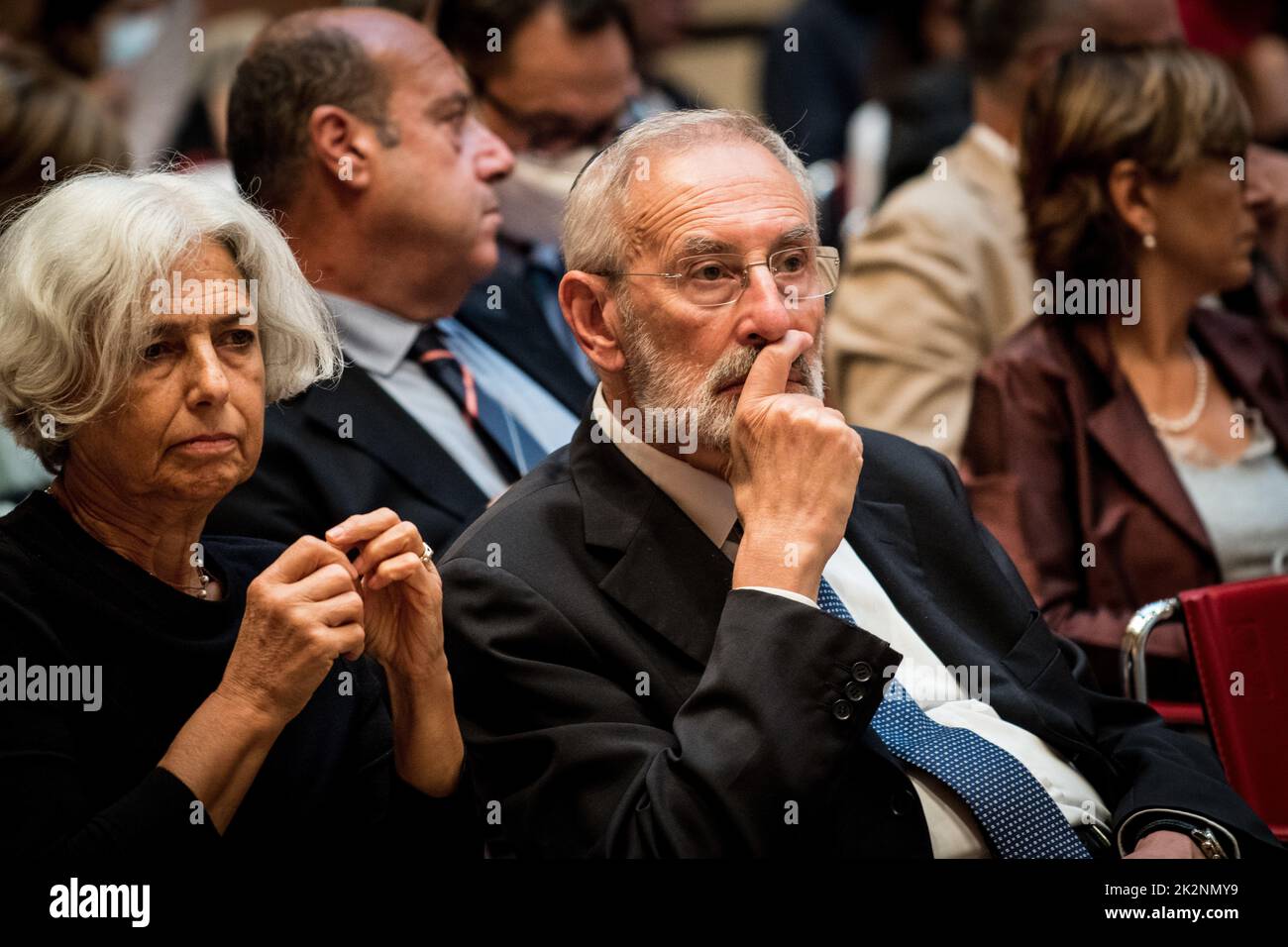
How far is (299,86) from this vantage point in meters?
3.05

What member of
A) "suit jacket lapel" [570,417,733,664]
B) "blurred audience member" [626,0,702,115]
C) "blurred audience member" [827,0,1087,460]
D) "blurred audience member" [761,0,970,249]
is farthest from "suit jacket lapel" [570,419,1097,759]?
"blurred audience member" [761,0,970,249]

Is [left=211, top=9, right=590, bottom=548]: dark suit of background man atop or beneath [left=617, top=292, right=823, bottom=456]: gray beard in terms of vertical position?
atop

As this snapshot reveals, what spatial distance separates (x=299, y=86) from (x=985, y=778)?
1.86 meters

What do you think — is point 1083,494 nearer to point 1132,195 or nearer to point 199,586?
point 1132,195

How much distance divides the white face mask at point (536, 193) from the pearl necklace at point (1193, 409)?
4.89 feet

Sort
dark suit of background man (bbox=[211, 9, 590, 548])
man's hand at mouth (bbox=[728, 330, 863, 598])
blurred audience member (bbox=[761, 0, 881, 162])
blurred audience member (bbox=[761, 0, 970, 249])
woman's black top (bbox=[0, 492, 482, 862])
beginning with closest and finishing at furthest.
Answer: woman's black top (bbox=[0, 492, 482, 862])
man's hand at mouth (bbox=[728, 330, 863, 598])
dark suit of background man (bbox=[211, 9, 590, 548])
blurred audience member (bbox=[761, 0, 970, 249])
blurred audience member (bbox=[761, 0, 881, 162])

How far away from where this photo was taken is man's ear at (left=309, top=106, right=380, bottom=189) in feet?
9.90

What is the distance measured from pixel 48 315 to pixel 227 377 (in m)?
0.23

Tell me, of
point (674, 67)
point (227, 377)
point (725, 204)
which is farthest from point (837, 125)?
point (227, 377)

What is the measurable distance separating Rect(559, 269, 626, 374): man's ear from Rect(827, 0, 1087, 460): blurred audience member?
158cm

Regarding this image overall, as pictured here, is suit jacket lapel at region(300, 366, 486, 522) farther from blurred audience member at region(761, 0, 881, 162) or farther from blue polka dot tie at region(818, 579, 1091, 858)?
blurred audience member at region(761, 0, 881, 162)

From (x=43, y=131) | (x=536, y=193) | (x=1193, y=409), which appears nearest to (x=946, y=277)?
(x=1193, y=409)

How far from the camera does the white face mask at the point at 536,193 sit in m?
3.87

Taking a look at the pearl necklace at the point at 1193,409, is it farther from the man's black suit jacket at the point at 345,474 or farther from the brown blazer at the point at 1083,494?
the man's black suit jacket at the point at 345,474
